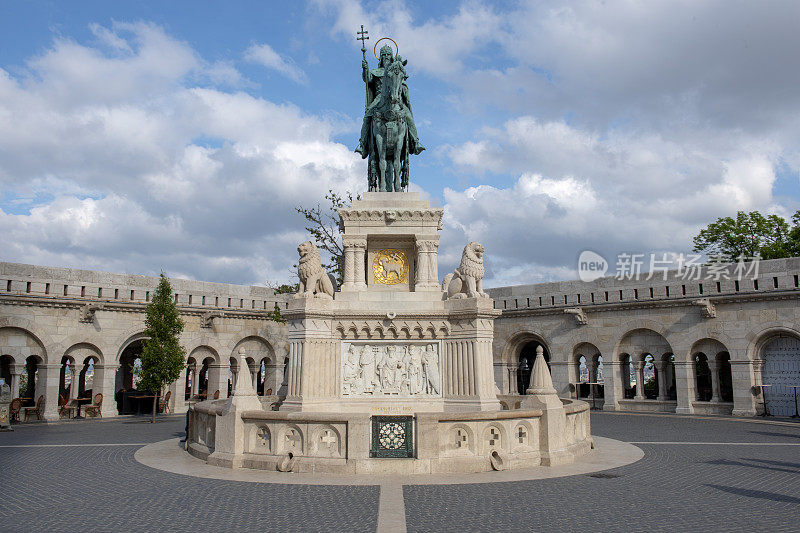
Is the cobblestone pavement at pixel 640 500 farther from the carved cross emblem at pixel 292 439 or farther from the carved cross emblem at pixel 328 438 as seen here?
the carved cross emblem at pixel 292 439

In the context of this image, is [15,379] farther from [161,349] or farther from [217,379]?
[217,379]

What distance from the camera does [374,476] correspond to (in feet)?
28.3

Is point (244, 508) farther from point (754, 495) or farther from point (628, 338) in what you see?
point (628, 338)

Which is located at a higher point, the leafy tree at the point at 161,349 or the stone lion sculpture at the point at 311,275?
the stone lion sculpture at the point at 311,275

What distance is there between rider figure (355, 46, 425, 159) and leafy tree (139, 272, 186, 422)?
11920 mm

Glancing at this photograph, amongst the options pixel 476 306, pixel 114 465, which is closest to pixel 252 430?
pixel 114 465

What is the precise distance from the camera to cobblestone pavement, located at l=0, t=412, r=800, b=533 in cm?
634

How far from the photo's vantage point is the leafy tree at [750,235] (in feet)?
93.9

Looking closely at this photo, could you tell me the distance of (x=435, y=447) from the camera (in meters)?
8.79

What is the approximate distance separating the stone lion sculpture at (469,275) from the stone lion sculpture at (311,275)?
2413mm

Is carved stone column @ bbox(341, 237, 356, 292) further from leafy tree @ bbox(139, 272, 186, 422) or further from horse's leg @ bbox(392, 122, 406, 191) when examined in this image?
leafy tree @ bbox(139, 272, 186, 422)

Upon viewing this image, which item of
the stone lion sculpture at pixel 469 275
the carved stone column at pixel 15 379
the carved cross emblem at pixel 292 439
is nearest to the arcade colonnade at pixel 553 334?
the carved stone column at pixel 15 379

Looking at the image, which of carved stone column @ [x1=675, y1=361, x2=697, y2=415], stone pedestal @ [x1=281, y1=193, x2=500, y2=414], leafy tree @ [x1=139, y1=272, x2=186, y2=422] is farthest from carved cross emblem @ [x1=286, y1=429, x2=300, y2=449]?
carved stone column @ [x1=675, y1=361, x2=697, y2=415]

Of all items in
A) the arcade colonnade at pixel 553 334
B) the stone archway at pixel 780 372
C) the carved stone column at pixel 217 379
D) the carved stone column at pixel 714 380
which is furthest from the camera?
the carved stone column at pixel 217 379
